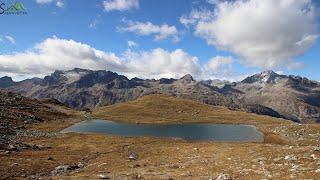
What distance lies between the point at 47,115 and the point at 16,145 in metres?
104

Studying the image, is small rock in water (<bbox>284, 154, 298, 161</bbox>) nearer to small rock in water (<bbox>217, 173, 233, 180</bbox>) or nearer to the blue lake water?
small rock in water (<bbox>217, 173, 233, 180</bbox>)

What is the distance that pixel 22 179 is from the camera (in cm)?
3541

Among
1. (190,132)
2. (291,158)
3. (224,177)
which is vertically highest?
(291,158)

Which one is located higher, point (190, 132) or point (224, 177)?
point (224, 177)

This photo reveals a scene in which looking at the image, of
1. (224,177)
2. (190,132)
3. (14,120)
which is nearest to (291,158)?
(224,177)

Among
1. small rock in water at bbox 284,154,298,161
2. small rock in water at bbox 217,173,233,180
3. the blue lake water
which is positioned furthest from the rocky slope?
small rock in water at bbox 284,154,298,161

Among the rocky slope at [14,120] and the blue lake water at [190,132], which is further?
the blue lake water at [190,132]

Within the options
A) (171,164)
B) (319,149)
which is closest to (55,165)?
(171,164)

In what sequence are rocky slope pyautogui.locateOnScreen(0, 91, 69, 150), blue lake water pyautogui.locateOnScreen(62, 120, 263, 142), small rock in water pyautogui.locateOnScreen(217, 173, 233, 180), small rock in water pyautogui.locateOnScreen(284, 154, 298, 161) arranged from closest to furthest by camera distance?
small rock in water pyautogui.locateOnScreen(217, 173, 233, 180)
small rock in water pyautogui.locateOnScreen(284, 154, 298, 161)
rocky slope pyautogui.locateOnScreen(0, 91, 69, 150)
blue lake water pyautogui.locateOnScreen(62, 120, 263, 142)

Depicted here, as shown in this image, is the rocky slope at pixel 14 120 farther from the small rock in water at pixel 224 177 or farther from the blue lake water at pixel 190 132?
the small rock in water at pixel 224 177

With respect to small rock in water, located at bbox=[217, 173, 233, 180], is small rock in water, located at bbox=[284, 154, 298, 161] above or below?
above

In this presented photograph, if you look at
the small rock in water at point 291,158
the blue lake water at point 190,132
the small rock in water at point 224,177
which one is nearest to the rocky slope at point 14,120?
the blue lake water at point 190,132

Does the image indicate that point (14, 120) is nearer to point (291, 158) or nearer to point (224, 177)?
point (224, 177)

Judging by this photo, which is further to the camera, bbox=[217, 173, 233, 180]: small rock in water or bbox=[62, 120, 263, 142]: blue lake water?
bbox=[62, 120, 263, 142]: blue lake water
